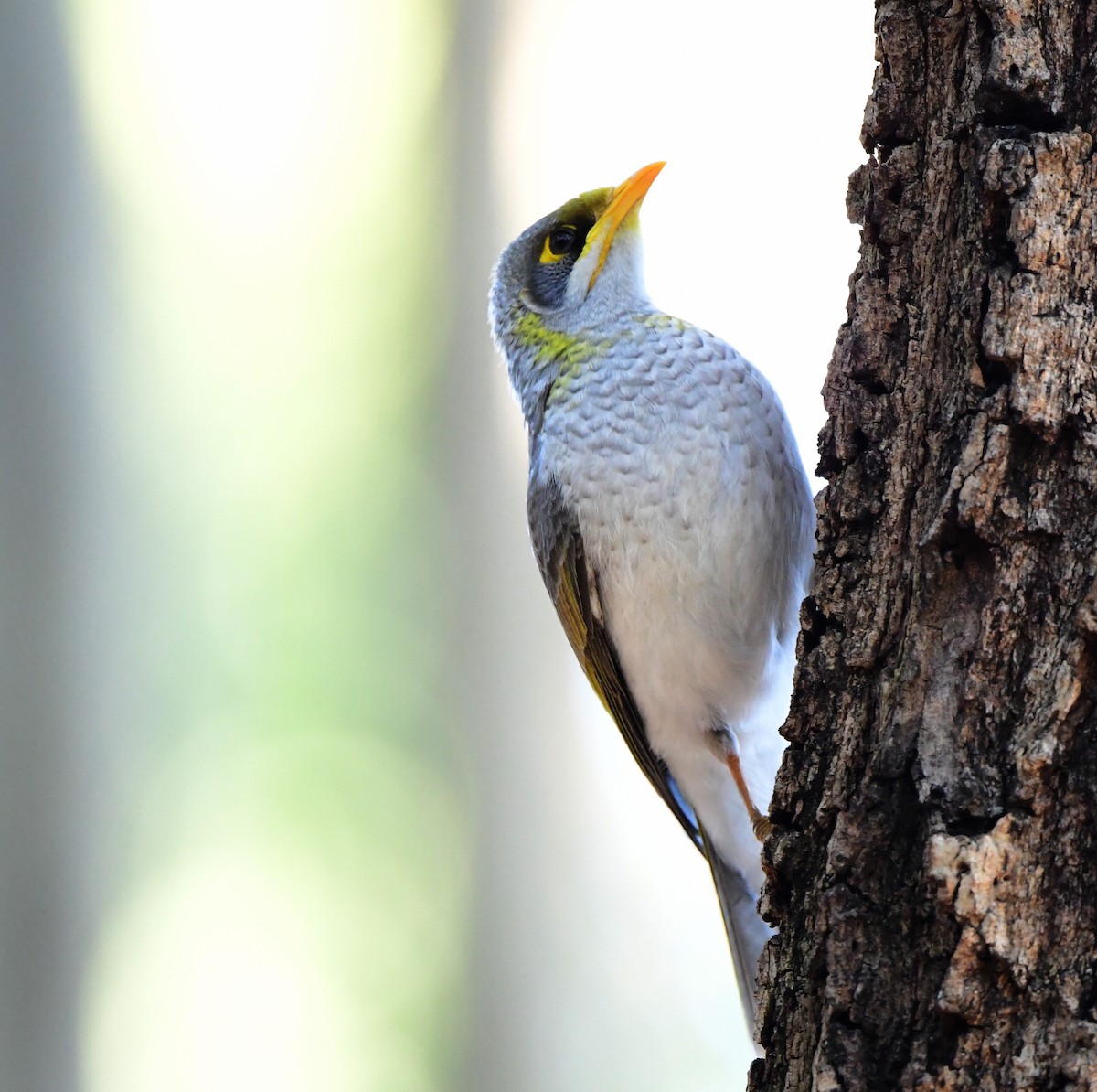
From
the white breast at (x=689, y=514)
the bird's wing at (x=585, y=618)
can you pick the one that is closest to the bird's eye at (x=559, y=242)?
the white breast at (x=689, y=514)

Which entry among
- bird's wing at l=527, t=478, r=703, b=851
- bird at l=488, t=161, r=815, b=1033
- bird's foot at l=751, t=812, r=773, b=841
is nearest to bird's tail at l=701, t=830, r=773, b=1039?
bird at l=488, t=161, r=815, b=1033

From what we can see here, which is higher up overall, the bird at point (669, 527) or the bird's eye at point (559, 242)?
the bird's eye at point (559, 242)

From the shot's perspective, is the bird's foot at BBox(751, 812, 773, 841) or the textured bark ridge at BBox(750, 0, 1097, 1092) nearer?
the textured bark ridge at BBox(750, 0, 1097, 1092)

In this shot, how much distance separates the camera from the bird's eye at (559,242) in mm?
4004

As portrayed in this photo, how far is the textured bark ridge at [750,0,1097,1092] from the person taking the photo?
5.29ft

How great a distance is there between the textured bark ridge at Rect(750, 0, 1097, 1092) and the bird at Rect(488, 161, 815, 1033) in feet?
3.43

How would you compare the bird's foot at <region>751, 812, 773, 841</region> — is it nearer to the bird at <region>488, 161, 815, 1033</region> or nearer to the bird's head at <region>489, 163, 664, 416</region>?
the bird at <region>488, 161, 815, 1033</region>

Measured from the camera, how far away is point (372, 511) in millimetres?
7660

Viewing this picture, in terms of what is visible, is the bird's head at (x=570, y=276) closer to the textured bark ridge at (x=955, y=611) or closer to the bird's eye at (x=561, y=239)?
the bird's eye at (x=561, y=239)

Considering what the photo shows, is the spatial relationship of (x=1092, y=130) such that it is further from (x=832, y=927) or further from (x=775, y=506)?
(x=775, y=506)

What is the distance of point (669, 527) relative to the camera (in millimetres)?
3174

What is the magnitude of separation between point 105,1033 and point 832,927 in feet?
21.9

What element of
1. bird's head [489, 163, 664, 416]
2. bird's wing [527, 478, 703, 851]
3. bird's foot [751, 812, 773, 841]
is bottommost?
bird's foot [751, 812, 773, 841]

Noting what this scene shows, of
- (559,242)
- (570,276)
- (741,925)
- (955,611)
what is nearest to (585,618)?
(741,925)
